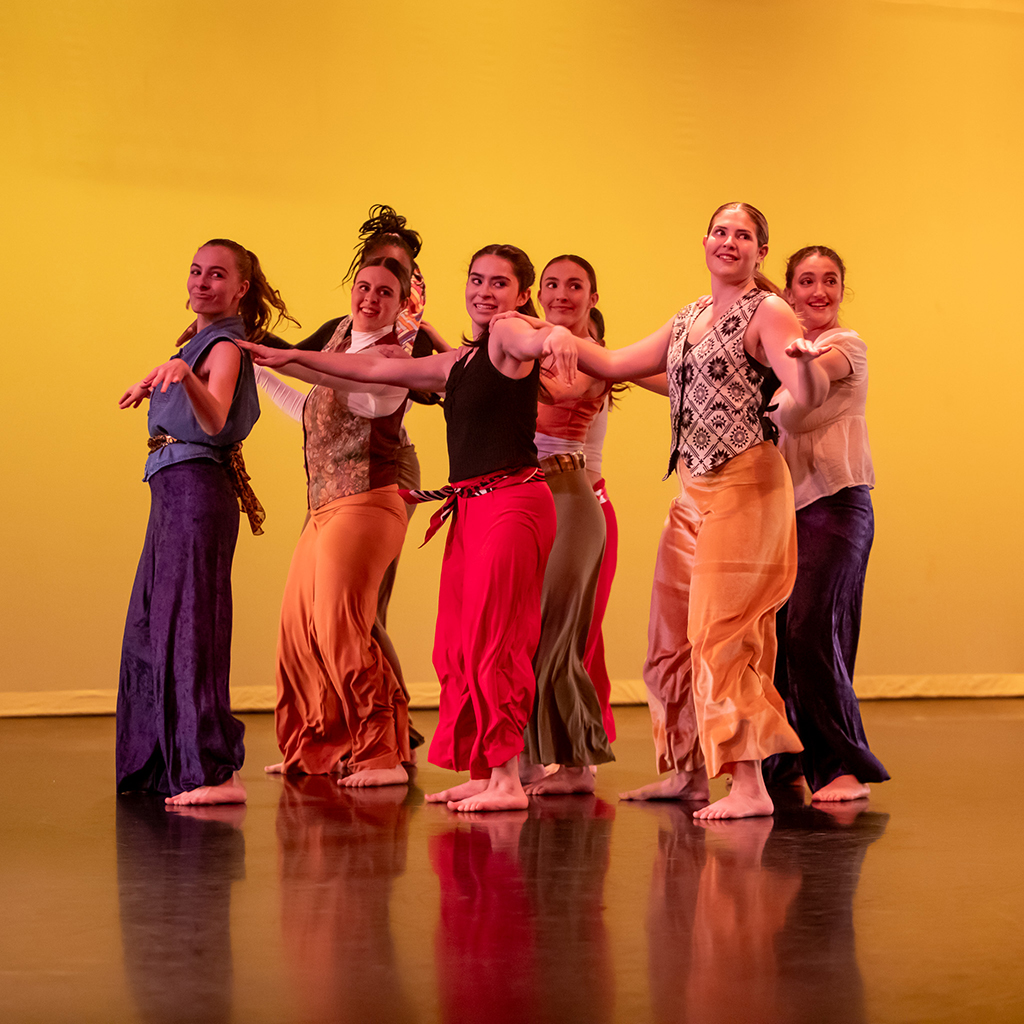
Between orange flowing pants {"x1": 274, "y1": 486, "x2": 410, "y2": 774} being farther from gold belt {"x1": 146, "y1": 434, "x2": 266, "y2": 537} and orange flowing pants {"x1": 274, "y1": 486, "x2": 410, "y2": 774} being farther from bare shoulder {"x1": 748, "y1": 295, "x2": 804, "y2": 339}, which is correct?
bare shoulder {"x1": 748, "y1": 295, "x2": 804, "y2": 339}

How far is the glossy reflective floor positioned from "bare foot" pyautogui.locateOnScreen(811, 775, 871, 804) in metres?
0.08

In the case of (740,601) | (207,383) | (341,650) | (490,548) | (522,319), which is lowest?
(341,650)

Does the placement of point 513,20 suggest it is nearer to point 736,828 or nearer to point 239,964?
point 736,828

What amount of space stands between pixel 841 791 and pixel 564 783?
0.73 meters

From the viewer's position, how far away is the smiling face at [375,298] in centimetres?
Answer: 387

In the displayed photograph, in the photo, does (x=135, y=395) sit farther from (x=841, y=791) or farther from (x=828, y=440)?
(x=841, y=791)

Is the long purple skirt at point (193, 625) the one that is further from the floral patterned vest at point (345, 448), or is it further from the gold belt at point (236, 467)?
the floral patterned vest at point (345, 448)

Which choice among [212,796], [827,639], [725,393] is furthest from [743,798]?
[212,796]

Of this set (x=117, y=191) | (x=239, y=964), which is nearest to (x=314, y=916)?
(x=239, y=964)

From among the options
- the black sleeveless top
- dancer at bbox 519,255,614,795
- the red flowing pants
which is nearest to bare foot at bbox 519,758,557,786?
dancer at bbox 519,255,614,795

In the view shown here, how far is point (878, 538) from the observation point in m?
6.61

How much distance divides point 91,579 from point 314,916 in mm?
3873

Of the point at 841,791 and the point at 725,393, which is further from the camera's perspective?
the point at 841,791

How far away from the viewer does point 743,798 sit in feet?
10.2
